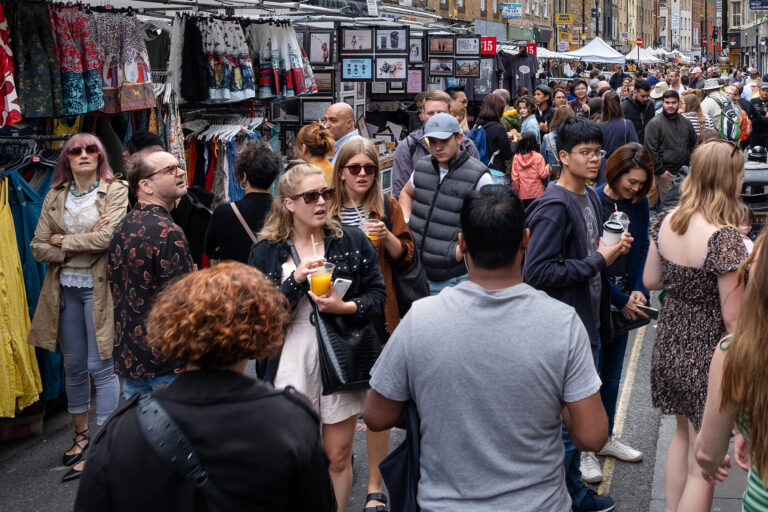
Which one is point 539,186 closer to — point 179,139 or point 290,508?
point 179,139

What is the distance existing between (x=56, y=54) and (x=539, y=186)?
17.3ft

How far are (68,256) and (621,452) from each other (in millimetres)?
3564

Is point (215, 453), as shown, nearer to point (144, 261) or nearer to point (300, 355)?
point (300, 355)

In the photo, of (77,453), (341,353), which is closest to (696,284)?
(341,353)

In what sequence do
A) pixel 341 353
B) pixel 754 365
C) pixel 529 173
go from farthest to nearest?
1. pixel 529 173
2. pixel 341 353
3. pixel 754 365

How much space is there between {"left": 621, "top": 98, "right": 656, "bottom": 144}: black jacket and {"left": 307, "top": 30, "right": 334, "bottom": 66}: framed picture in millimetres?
5222

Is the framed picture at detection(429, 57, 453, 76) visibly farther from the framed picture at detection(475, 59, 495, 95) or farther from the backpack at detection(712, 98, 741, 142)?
the backpack at detection(712, 98, 741, 142)

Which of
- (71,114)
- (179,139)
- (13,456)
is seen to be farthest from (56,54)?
(13,456)

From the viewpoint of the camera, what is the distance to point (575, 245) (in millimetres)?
4352

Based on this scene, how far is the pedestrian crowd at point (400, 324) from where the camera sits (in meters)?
2.28

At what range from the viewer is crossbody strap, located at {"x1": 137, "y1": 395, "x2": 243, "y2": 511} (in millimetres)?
2182

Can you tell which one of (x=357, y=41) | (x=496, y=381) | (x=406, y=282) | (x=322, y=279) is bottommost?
Result: (x=406, y=282)

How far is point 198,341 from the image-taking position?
89.6 inches

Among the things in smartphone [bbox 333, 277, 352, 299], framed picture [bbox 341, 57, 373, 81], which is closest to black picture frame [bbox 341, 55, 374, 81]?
framed picture [bbox 341, 57, 373, 81]
